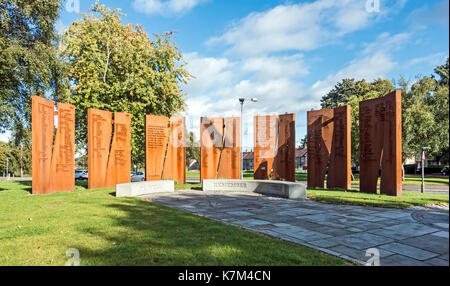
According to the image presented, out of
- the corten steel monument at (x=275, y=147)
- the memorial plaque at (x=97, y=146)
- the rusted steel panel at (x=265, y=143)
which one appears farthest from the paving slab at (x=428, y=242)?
the memorial plaque at (x=97, y=146)

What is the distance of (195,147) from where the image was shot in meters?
58.9

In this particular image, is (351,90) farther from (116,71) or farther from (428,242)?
(428,242)

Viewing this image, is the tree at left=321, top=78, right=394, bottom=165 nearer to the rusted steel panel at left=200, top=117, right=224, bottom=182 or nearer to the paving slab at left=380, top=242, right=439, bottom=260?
the rusted steel panel at left=200, top=117, right=224, bottom=182

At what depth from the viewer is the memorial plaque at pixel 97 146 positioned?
638 inches

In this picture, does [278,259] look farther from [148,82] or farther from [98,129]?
[148,82]

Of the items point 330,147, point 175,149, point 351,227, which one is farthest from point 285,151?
point 351,227

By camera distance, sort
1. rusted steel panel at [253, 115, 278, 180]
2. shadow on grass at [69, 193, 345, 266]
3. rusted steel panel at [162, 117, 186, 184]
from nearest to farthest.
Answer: shadow on grass at [69, 193, 345, 266] < rusted steel panel at [253, 115, 278, 180] < rusted steel panel at [162, 117, 186, 184]

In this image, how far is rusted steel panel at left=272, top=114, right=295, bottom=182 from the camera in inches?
735

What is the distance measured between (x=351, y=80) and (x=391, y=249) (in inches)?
2132

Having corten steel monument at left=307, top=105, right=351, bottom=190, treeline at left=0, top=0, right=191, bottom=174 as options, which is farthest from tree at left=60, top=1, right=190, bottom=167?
corten steel monument at left=307, top=105, right=351, bottom=190

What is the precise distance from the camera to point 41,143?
44.5 ft

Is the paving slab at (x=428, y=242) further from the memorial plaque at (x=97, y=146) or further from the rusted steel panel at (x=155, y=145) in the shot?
the memorial plaque at (x=97, y=146)

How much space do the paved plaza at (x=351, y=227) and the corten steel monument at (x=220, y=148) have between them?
355 inches

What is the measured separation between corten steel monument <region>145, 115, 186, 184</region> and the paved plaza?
814 centimetres
